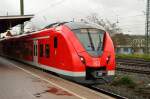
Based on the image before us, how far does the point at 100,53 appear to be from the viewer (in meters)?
16.8

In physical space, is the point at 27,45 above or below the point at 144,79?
above

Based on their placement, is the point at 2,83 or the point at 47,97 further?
the point at 2,83

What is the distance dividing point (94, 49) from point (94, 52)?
0.75ft

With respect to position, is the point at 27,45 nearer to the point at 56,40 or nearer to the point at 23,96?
the point at 56,40

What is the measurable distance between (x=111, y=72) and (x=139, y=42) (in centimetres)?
5900

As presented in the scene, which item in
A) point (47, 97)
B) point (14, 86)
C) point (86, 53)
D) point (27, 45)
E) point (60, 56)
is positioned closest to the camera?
point (47, 97)

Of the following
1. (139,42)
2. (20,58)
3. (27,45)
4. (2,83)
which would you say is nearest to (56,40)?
(2,83)

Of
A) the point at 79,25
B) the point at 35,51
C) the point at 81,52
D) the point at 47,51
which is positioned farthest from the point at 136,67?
the point at 81,52

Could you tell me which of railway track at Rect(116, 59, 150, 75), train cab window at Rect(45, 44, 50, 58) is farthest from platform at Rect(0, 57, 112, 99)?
railway track at Rect(116, 59, 150, 75)

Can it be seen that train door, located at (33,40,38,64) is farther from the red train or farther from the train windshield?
the train windshield

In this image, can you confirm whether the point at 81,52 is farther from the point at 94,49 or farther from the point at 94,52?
the point at 94,49

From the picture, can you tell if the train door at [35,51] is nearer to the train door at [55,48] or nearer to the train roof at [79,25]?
the train door at [55,48]

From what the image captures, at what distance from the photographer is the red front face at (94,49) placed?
16438 mm

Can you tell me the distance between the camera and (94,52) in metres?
16.8
